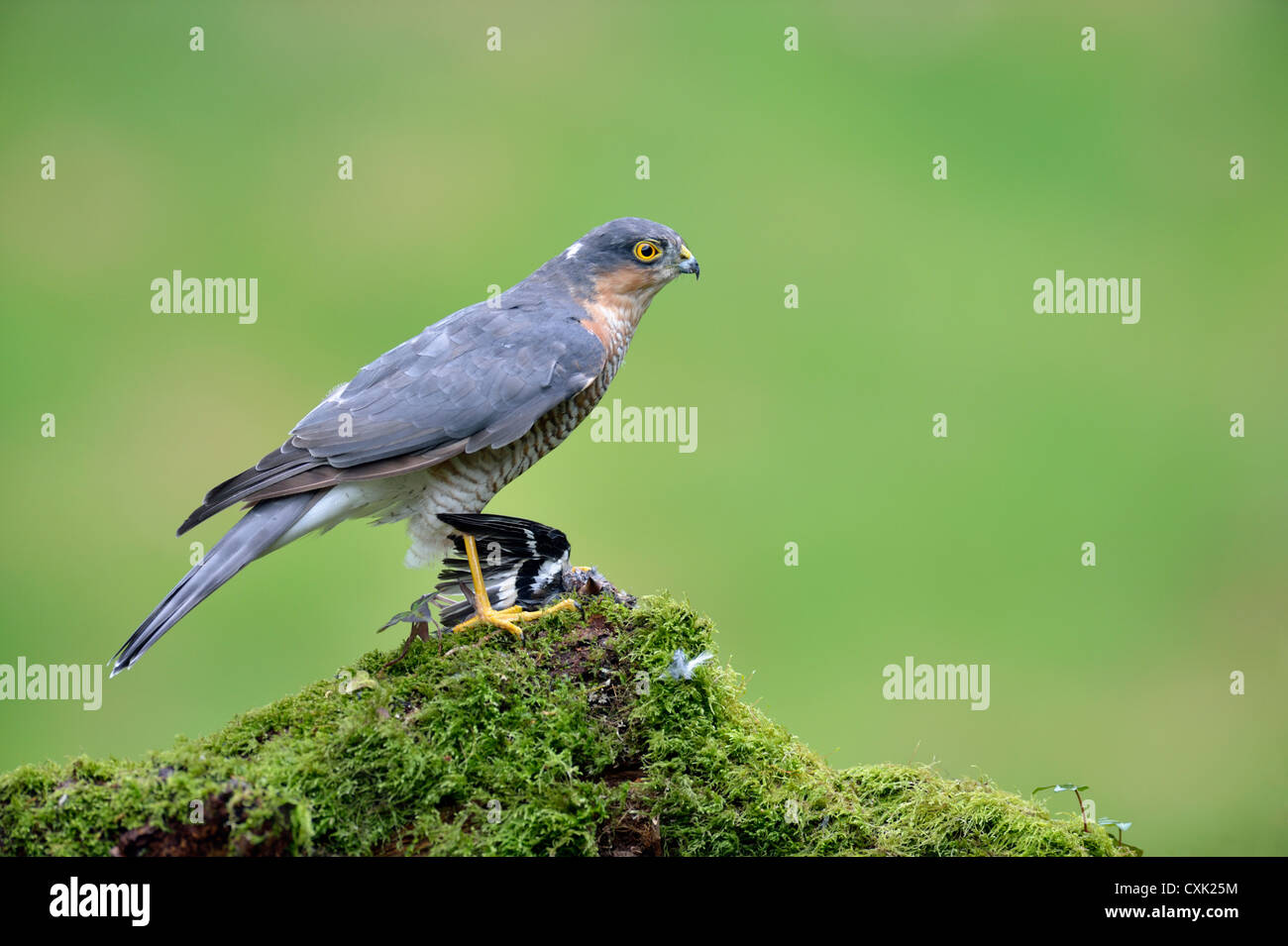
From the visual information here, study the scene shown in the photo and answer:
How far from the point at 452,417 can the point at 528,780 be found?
4.49 ft

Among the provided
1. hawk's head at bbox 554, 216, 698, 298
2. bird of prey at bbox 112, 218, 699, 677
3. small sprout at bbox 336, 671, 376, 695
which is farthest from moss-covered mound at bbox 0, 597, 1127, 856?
hawk's head at bbox 554, 216, 698, 298

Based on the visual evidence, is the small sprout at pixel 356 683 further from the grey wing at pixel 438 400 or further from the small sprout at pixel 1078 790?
the small sprout at pixel 1078 790

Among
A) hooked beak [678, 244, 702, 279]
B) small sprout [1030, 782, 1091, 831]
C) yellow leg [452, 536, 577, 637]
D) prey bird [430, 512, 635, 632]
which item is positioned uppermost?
hooked beak [678, 244, 702, 279]

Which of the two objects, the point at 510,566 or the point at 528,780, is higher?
the point at 510,566

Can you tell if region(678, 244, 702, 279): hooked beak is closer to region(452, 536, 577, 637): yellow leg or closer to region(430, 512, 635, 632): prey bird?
region(430, 512, 635, 632): prey bird

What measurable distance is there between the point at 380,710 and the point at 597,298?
6.43ft

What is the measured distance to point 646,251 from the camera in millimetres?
4480

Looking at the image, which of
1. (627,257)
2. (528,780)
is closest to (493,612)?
(528,780)

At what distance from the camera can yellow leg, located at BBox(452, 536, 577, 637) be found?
11.7ft

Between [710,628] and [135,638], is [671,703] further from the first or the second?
[135,638]

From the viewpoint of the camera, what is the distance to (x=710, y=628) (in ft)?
11.6

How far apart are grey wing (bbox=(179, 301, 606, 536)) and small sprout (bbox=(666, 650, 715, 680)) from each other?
43.2 inches

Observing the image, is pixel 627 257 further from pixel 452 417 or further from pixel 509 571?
pixel 509 571
